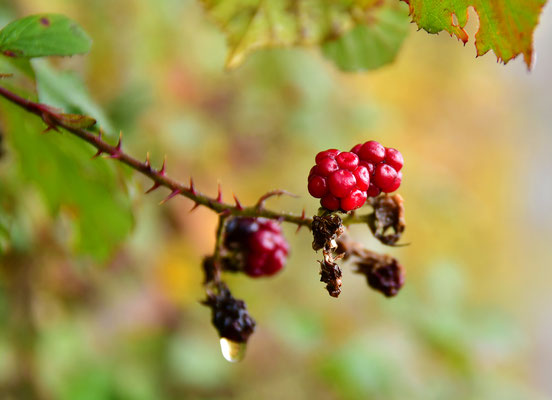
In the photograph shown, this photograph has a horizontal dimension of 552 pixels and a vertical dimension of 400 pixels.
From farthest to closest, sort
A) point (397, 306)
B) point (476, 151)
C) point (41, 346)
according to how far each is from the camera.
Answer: point (476, 151), point (397, 306), point (41, 346)

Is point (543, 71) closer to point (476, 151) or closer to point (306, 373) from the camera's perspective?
point (476, 151)

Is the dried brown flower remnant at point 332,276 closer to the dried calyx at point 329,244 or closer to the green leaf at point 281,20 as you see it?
the dried calyx at point 329,244

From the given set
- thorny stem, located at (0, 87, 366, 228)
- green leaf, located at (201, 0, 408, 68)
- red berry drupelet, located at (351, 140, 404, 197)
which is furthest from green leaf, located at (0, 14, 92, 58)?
red berry drupelet, located at (351, 140, 404, 197)

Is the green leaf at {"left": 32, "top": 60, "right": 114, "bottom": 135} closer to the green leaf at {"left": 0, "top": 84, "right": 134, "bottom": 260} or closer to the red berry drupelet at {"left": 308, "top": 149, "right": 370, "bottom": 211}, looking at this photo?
the green leaf at {"left": 0, "top": 84, "right": 134, "bottom": 260}

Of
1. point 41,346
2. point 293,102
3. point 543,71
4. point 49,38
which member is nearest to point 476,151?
point 543,71

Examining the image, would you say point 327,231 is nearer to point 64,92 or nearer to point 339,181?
point 339,181

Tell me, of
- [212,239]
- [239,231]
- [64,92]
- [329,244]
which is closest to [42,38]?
[64,92]
